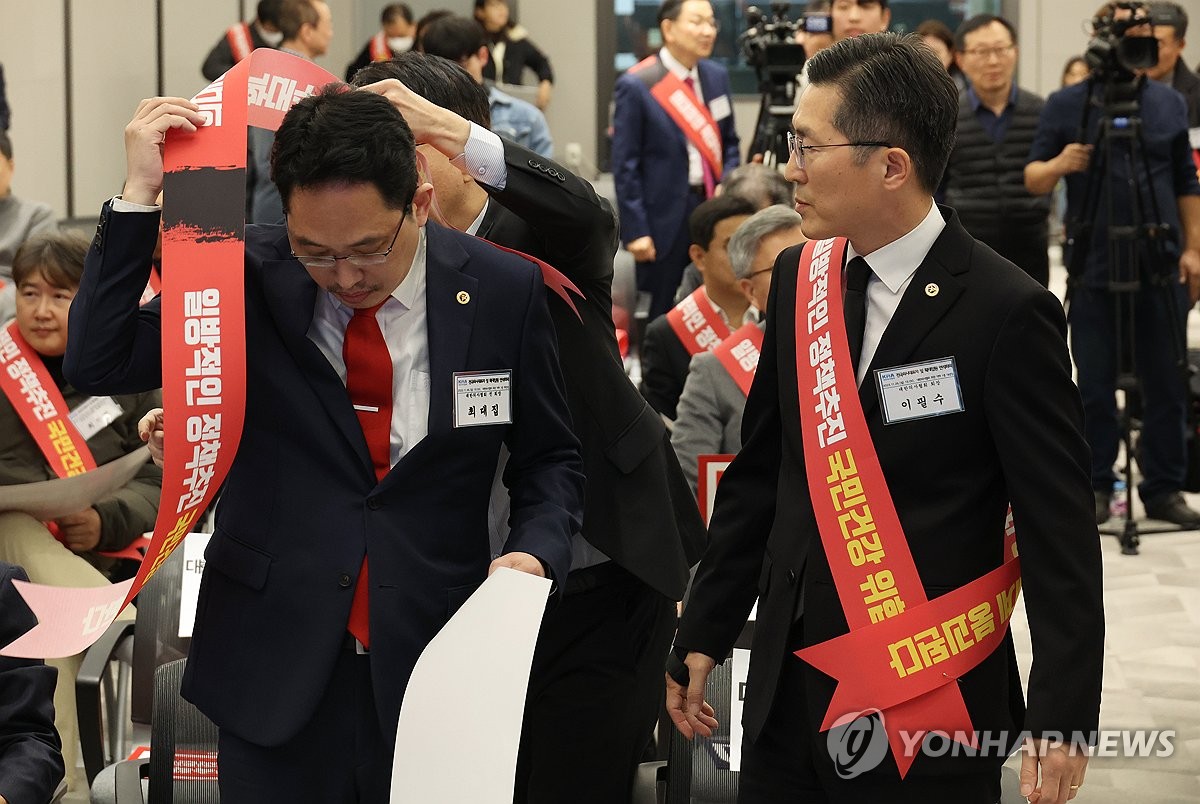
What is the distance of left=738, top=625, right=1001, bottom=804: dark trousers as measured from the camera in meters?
1.92

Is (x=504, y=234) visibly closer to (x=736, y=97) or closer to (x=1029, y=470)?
(x=1029, y=470)

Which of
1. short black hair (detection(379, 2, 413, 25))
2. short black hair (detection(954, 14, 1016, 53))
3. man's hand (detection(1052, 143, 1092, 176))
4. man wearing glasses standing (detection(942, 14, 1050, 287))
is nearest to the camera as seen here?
man's hand (detection(1052, 143, 1092, 176))

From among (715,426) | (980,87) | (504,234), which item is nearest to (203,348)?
(504,234)

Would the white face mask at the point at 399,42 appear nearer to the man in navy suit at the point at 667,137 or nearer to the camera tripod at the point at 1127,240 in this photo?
the man in navy suit at the point at 667,137

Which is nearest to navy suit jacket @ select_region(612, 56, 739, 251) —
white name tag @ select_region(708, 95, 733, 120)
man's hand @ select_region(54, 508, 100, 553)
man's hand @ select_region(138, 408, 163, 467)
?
white name tag @ select_region(708, 95, 733, 120)

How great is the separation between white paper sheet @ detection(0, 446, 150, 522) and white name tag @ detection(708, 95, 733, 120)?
4.05 metres

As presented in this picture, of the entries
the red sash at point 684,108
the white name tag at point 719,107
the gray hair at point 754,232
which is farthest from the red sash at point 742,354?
the white name tag at point 719,107

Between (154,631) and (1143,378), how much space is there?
413cm

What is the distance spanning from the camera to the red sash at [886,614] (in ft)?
6.25

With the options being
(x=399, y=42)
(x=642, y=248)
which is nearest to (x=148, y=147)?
(x=642, y=248)

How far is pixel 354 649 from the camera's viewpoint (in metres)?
1.90

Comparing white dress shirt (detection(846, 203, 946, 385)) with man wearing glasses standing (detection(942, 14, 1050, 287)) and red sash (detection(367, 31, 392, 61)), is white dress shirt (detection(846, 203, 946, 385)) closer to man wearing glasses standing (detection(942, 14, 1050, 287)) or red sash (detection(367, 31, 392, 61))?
man wearing glasses standing (detection(942, 14, 1050, 287))

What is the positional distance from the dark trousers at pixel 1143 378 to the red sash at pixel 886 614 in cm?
416

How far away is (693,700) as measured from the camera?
83.8 inches
